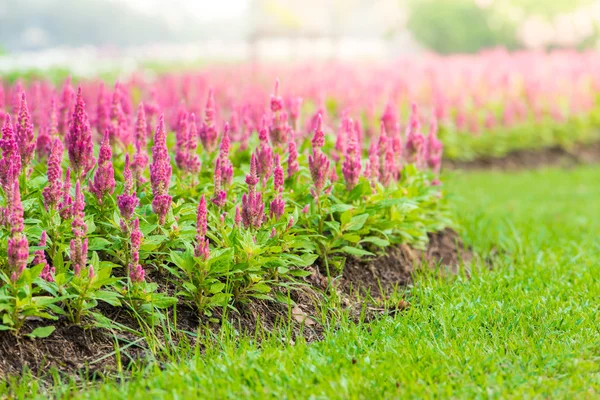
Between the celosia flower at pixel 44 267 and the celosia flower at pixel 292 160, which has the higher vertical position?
the celosia flower at pixel 292 160

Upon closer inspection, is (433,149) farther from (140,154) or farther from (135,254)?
(135,254)

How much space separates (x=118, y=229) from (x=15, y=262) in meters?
0.67

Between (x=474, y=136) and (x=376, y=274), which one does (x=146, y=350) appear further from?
(x=474, y=136)

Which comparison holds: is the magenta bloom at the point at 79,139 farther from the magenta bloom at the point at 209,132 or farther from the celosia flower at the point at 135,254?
the magenta bloom at the point at 209,132

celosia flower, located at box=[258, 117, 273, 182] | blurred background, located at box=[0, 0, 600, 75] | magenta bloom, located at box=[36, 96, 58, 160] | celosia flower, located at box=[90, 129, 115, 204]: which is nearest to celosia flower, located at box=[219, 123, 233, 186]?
celosia flower, located at box=[258, 117, 273, 182]

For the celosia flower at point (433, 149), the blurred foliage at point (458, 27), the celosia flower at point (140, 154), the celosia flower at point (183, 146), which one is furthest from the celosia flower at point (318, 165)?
the blurred foliage at point (458, 27)

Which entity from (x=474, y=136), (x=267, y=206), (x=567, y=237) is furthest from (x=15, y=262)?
(x=474, y=136)

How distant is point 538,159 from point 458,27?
59.5 ft

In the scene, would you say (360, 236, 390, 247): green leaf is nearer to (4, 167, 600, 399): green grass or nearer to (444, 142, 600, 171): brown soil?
(4, 167, 600, 399): green grass

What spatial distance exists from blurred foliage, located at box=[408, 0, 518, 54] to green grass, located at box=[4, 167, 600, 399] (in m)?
24.5

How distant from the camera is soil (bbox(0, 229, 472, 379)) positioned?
10.4ft

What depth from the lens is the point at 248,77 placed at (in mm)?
12859

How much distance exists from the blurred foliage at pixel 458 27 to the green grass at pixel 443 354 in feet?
80.4

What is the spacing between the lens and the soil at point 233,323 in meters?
3.16
